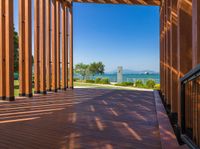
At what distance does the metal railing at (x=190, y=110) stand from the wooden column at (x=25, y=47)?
7265 millimetres

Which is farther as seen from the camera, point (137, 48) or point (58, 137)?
point (137, 48)

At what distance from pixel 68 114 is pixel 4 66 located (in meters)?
3.68

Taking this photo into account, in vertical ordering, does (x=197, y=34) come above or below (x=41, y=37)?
below

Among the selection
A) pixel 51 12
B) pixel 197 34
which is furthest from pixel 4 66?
pixel 197 34

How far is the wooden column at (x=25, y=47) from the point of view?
9078mm

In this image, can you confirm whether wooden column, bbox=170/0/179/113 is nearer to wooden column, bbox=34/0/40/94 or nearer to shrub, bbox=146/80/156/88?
wooden column, bbox=34/0/40/94

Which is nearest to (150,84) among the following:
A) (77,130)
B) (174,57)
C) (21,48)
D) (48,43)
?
(48,43)

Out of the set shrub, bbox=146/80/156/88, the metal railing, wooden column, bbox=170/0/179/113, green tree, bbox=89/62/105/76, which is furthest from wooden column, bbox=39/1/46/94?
green tree, bbox=89/62/105/76

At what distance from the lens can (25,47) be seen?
9188 mm

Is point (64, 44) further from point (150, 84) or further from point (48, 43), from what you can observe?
point (150, 84)

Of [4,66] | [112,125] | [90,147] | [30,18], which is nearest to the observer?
[90,147]

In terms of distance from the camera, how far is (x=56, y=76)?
39.8 ft

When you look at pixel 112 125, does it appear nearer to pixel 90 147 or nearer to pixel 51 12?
pixel 90 147

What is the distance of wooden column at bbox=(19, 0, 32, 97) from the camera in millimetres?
9078
